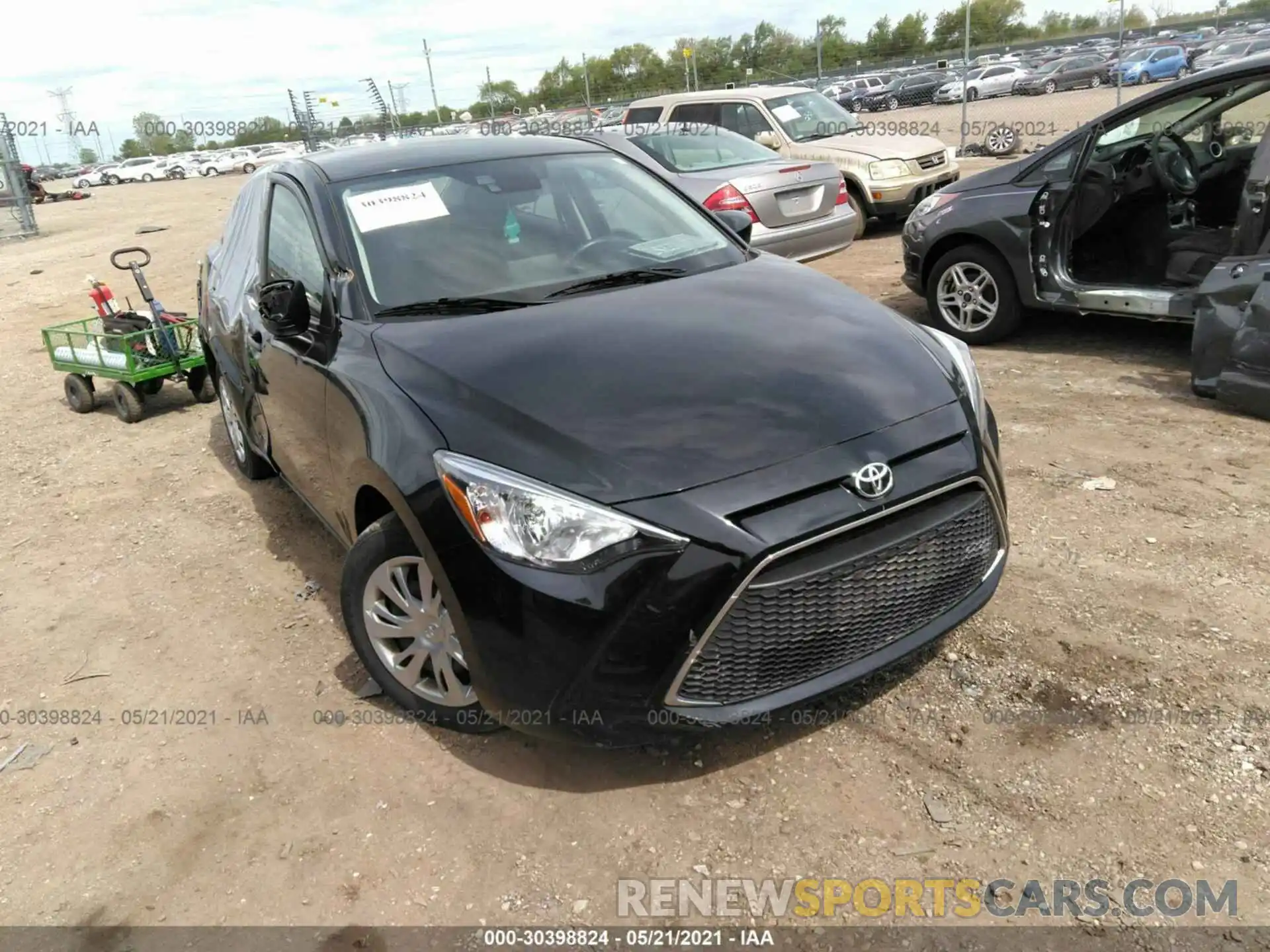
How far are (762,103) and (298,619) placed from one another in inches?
377

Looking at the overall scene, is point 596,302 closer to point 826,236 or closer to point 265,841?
point 265,841

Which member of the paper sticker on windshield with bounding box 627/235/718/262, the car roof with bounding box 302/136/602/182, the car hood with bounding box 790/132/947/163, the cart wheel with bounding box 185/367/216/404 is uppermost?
the car roof with bounding box 302/136/602/182

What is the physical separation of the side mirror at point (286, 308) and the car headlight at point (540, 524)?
120cm

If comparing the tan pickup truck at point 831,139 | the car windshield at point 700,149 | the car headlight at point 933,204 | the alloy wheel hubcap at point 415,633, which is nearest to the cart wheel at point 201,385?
the alloy wheel hubcap at point 415,633

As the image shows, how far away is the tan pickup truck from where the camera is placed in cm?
1060

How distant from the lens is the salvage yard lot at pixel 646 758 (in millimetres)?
2402

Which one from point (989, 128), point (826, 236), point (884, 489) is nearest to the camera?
point (884, 489)

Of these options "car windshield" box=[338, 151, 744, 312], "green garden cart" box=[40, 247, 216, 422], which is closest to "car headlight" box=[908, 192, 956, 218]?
"car windshield" box=[338, 151, 744, 312]

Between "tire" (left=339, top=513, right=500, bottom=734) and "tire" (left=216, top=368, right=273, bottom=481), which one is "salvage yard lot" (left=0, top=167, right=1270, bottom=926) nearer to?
"tire" (left=339, top=513, right=500, bottom=734)

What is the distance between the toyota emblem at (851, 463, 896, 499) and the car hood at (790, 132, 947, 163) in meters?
9.01

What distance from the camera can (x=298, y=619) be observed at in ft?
12.5

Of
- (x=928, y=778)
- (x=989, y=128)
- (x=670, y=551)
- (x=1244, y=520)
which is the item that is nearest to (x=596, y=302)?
(x=670, y=551)

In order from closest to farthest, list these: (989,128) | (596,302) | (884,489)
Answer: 1. (884,489)
2. (596,302)
3. (989,128)

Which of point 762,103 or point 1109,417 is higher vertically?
point 762,103
